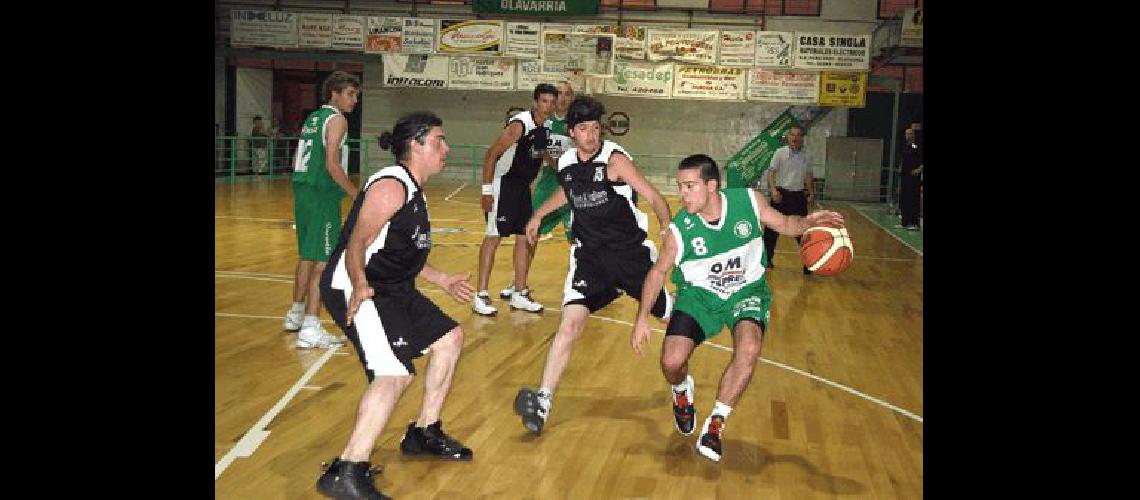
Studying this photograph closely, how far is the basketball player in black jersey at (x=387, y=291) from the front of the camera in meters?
4.21

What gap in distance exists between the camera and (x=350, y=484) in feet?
13.8

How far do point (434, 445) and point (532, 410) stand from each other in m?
0.65

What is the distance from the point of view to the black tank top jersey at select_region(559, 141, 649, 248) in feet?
20.1

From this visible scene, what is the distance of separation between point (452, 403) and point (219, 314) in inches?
124

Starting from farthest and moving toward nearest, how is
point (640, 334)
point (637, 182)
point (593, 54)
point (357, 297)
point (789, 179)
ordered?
point (593, 54) < point (789, 179) < point (637, 182) < point (640, 334) < point (357, 297)

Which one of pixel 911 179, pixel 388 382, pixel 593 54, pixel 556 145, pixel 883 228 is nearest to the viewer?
pixel 388 382

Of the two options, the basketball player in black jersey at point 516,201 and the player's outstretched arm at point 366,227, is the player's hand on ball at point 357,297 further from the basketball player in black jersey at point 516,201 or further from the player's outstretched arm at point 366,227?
the basketball player in black jersey at point 516,201

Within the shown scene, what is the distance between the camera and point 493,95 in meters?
26.3

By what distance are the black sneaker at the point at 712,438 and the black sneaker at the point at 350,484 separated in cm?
151

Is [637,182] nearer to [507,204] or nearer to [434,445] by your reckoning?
[434,445]

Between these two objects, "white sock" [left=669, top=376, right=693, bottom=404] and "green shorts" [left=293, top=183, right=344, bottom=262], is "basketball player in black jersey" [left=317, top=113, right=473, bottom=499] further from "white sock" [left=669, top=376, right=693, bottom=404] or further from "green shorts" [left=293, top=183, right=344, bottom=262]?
"green shorts" [left=293, top=183, right=344, bottom=262]

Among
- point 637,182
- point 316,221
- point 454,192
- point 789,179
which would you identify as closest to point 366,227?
point 637,182
